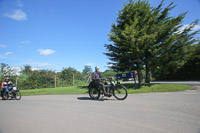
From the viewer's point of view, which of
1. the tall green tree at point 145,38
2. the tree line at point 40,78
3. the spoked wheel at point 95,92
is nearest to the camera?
the spoked wheel at point 95,92

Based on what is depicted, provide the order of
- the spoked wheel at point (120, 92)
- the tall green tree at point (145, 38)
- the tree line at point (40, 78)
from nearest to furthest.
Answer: the spoked wheel at point (120, 92) < the tall green tree at point (145, 38) < the tree line at point (40, 78)

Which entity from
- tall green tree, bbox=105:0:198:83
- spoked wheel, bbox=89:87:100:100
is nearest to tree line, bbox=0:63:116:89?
tall green tree, bbox=105:0:198:83

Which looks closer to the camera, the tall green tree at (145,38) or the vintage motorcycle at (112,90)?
the vintage motorcycle at (112,90)

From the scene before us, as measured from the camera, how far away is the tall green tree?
10984mm

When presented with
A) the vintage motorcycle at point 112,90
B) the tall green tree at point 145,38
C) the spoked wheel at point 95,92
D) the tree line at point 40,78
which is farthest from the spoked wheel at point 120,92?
the tree line at point 40,78

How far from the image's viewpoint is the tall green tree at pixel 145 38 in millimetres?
10984

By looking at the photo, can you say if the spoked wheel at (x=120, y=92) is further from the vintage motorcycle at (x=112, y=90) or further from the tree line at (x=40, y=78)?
the tree line at (x=40, y=78)

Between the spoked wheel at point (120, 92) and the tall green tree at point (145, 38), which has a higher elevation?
the tall green tree at point (145, 38)

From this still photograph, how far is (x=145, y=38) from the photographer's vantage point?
34.6 ft

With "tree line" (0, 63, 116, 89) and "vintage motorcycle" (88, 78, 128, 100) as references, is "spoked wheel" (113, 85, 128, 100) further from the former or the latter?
"tree line" (0, 63, 116, 89)

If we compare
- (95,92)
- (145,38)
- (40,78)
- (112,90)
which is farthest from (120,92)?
(40,78)

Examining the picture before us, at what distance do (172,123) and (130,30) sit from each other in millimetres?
8698

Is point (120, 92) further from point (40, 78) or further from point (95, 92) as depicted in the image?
point (40, 78)

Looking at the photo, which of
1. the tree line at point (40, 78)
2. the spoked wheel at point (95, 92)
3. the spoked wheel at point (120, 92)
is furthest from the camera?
the tree line at point (40, 78)
